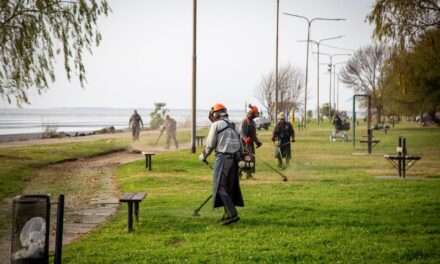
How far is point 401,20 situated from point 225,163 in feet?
46.6

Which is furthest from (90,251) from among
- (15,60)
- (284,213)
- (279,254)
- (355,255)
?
(15,60)

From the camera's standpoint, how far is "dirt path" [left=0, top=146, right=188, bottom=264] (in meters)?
11.1

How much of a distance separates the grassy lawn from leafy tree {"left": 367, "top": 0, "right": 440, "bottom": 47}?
19.8ft

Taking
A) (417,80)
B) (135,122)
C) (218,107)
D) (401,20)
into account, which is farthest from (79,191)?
(135,122)

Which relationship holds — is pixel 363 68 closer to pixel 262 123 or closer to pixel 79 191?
pixel 262 123

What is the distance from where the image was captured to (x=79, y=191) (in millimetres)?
16609

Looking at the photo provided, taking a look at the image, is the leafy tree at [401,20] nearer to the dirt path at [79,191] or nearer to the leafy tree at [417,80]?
the leafy tree at [417,80]

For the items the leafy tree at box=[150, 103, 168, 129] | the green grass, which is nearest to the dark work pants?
the green grass

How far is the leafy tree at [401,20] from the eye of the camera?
22.8 meters

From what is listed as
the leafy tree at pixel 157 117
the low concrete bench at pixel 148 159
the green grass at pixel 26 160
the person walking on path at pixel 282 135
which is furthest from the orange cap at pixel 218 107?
the leafy tree at pixel 157 117

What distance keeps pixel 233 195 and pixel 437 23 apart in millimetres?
14839

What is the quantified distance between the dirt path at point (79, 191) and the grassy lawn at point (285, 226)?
1.43 feet

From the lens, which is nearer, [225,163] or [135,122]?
[225,163]

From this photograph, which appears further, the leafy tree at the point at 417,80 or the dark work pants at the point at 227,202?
the leafy tree at the point at 417,80
